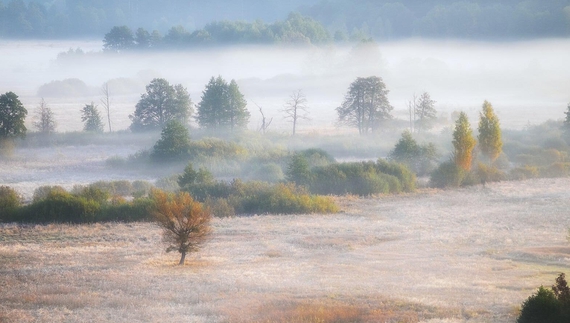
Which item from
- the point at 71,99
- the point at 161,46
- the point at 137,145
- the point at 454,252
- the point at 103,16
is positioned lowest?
the point at 454,252

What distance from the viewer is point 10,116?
68.7 meters

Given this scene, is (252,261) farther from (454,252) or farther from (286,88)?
(286,88)

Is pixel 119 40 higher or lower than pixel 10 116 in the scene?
higher

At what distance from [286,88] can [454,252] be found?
105 metres

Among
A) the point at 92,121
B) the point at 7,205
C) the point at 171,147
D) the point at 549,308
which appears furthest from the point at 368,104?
the point at 549,308

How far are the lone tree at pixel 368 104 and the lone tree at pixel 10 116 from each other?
41100 millimetres

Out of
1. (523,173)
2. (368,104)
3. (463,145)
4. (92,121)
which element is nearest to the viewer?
(463,145)

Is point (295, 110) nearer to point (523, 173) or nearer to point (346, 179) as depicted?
point (523, 173)

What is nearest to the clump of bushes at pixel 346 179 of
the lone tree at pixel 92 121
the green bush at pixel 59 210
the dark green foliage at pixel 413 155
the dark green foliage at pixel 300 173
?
the dark green foliage at pixel 300 173

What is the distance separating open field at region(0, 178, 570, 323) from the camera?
64.6ft

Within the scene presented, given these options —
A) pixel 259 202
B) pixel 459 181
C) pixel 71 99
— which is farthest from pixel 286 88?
pixel 259 202

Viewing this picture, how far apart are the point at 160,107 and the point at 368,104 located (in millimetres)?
28253

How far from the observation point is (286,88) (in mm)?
134750

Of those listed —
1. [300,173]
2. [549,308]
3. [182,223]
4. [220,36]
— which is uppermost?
[220,36]
